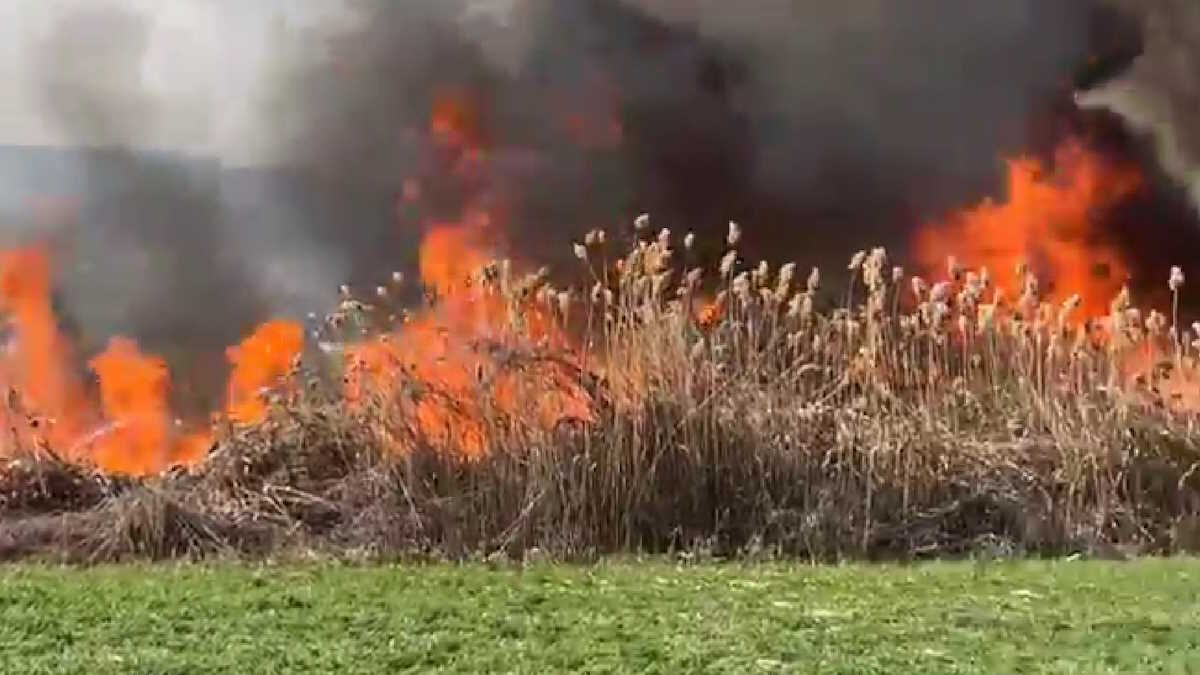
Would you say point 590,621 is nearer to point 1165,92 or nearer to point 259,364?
point 259,364

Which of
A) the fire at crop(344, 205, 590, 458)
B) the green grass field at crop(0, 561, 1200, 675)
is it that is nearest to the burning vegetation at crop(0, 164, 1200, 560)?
the fire at crop(344, 205, 590, 458)

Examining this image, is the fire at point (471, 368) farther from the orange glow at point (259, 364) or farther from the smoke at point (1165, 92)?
the smoke at point (1165, 92)

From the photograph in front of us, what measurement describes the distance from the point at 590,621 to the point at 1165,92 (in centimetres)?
446

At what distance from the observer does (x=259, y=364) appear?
5148 mm

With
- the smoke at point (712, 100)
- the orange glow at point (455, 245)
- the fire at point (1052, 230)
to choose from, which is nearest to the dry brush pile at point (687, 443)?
the orange glow at point (455, 245)

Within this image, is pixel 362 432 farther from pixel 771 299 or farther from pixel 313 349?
pixel 771 299

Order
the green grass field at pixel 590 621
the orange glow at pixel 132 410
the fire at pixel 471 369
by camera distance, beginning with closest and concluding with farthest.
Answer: the green grass field at pixel 590 621 < the fire at pixel 471 369 < the orange glow at pixel 132 410

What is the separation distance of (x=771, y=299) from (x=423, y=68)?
86.6 inches

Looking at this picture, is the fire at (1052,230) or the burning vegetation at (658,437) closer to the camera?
the burning vegetation at (658,437)

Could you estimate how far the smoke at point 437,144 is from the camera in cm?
576

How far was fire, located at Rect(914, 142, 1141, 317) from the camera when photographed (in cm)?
588

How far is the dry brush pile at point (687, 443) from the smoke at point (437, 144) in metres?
1.58

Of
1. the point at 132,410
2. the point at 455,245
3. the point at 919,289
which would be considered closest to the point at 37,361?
the point at 132,410

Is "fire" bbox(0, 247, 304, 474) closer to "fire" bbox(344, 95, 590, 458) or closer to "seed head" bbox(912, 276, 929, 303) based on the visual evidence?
"fire" bbox(344, 95, 590, 458)
